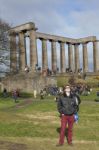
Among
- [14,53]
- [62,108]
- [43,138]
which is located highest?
[14,53]

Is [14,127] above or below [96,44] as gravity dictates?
below

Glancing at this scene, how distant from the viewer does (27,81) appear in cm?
7269

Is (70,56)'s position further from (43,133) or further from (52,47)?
(43,133)

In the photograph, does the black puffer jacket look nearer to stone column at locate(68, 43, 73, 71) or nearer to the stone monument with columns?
the stone monument with columns

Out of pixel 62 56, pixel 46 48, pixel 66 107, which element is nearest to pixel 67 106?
pixel 66 107

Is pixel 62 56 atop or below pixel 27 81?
atop

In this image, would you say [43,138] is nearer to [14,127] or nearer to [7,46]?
[14,127]

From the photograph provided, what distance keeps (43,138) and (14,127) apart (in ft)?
12.1

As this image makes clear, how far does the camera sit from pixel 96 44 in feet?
331

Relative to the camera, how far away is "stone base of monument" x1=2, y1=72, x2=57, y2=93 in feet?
235

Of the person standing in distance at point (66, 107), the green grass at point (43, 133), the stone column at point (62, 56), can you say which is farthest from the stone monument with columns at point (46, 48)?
the person standing in distance at point (66, 107)

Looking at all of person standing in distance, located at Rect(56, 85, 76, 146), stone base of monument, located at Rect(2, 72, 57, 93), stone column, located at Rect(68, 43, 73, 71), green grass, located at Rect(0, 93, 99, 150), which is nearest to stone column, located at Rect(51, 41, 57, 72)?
stone column, located at Rect(68, 43, 73, 71)

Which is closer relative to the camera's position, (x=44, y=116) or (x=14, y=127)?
(x=14, y=127)

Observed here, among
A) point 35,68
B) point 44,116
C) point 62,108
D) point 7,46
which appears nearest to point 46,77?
point 35,68
